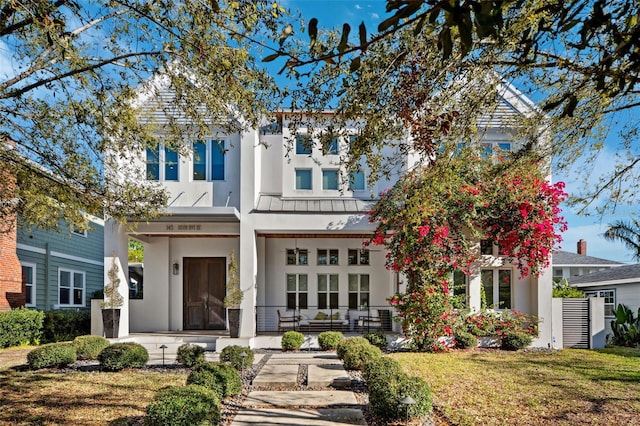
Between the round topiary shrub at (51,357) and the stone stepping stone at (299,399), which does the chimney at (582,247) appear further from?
the round topiary shrub at (51,357)

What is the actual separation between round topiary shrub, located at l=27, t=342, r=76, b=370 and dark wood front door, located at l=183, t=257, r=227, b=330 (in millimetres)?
6639

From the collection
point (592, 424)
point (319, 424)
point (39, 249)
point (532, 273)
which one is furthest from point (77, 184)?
point (532, 273)

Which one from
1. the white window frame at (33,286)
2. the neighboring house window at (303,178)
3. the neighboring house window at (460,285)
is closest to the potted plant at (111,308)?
the white window frame at (33,286)

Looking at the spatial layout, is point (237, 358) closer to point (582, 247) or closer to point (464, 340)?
point (464, 340)

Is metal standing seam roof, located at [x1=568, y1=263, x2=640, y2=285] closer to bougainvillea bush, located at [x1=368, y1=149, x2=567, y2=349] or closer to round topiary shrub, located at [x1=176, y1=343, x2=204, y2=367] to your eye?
bougainvillea bush, located at [x1=368, y1=149, x2=567, y2=349]

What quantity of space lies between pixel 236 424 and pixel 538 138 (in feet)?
18.6

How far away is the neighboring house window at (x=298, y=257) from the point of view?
1708 cm

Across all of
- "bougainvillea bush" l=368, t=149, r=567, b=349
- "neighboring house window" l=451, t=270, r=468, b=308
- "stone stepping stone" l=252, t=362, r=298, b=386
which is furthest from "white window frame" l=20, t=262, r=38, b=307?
"neighboring house window" l=451, t=270, r=468, b=308

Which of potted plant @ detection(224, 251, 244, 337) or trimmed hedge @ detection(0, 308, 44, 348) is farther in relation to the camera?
trimmed hedge @ detection(0, 308, 44, 348)

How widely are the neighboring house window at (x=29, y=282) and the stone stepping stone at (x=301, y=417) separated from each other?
1339cm

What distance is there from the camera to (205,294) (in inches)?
673

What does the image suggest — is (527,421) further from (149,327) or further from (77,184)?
(149,327)

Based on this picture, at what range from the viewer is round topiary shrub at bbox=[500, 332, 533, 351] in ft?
44.2

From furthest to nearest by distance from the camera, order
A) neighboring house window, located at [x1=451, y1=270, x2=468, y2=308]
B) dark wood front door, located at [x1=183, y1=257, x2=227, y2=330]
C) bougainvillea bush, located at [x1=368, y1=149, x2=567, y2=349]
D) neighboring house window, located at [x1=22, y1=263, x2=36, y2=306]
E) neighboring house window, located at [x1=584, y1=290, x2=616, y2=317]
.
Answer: neighboring house window, located at [x1=584, y1=290, x2=616, y2=317] < dark wood front door, located at [x1=183, y1=257, x2=227, y2=330] < neighboring house window, located at [x1=22, y1=263, x2=36, y2=306] < neighboring house window, located at [x1=451, y1=270, x2=468, y2=308] < bougainvillea bush, located at [x1=368, y1=149, x2=567, y2=349]
